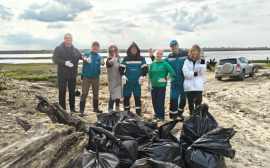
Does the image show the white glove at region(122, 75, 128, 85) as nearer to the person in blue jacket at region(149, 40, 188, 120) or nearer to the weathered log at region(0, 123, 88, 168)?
the person in blue jacket at region(149, 40, 188, 120)

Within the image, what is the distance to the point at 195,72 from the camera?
4.27 m

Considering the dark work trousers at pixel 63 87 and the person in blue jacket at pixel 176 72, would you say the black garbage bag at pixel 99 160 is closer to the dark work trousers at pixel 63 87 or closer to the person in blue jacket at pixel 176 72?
the person in blue jacket at pixel 176 72

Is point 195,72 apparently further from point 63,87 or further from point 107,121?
point 63,87

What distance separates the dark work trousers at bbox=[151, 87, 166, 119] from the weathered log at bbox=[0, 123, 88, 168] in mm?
2476

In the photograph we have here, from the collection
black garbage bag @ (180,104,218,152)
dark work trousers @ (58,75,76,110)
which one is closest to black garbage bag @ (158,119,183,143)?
black garbage bag @ (180,104,218,152)

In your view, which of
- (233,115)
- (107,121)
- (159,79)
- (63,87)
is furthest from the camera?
(233,115)

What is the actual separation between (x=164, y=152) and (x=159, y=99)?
2.56 meters

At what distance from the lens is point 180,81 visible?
460 cm

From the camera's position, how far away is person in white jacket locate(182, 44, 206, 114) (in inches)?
165

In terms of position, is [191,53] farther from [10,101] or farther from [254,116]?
[10,101]

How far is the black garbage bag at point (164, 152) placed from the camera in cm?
221

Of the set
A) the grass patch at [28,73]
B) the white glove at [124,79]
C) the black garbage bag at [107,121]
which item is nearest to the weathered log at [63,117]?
the black garbage bag at [107,121]

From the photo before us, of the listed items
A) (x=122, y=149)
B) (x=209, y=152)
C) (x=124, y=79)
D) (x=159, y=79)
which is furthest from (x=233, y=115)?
(x=122, y=149)

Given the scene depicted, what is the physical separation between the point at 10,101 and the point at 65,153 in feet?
12.9
